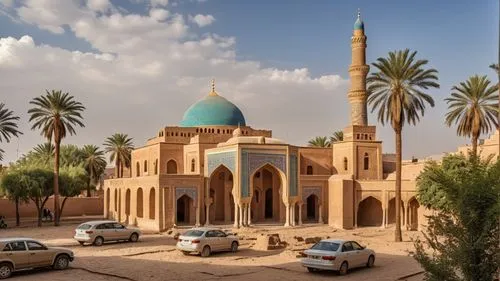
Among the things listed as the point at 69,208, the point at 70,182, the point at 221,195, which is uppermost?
the point at 70,182

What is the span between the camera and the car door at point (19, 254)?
17484 millimetres

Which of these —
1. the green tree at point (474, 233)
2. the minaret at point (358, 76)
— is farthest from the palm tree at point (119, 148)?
the green tree at point (474, 233)

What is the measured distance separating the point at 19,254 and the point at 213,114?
30926mm

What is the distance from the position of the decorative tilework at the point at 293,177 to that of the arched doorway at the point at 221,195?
4.93 m

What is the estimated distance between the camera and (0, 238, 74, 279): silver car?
1733cm

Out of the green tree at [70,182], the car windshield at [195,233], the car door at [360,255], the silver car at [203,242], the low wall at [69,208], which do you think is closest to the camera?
the car door at [360,255]

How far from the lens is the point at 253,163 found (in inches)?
1467

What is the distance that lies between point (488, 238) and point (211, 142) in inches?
→ 1332

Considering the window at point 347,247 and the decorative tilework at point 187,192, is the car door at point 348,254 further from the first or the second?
the decorative tilework at point 187,192

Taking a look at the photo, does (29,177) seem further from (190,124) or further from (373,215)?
(373,215)

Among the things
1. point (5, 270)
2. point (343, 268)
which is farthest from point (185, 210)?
point (5, 270)

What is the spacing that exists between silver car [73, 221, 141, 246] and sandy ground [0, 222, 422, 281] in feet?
1.29

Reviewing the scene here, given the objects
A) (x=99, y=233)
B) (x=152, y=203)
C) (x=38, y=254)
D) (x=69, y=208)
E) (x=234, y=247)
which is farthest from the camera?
(x=69, y=208)

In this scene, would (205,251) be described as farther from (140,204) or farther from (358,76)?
(358,76)
